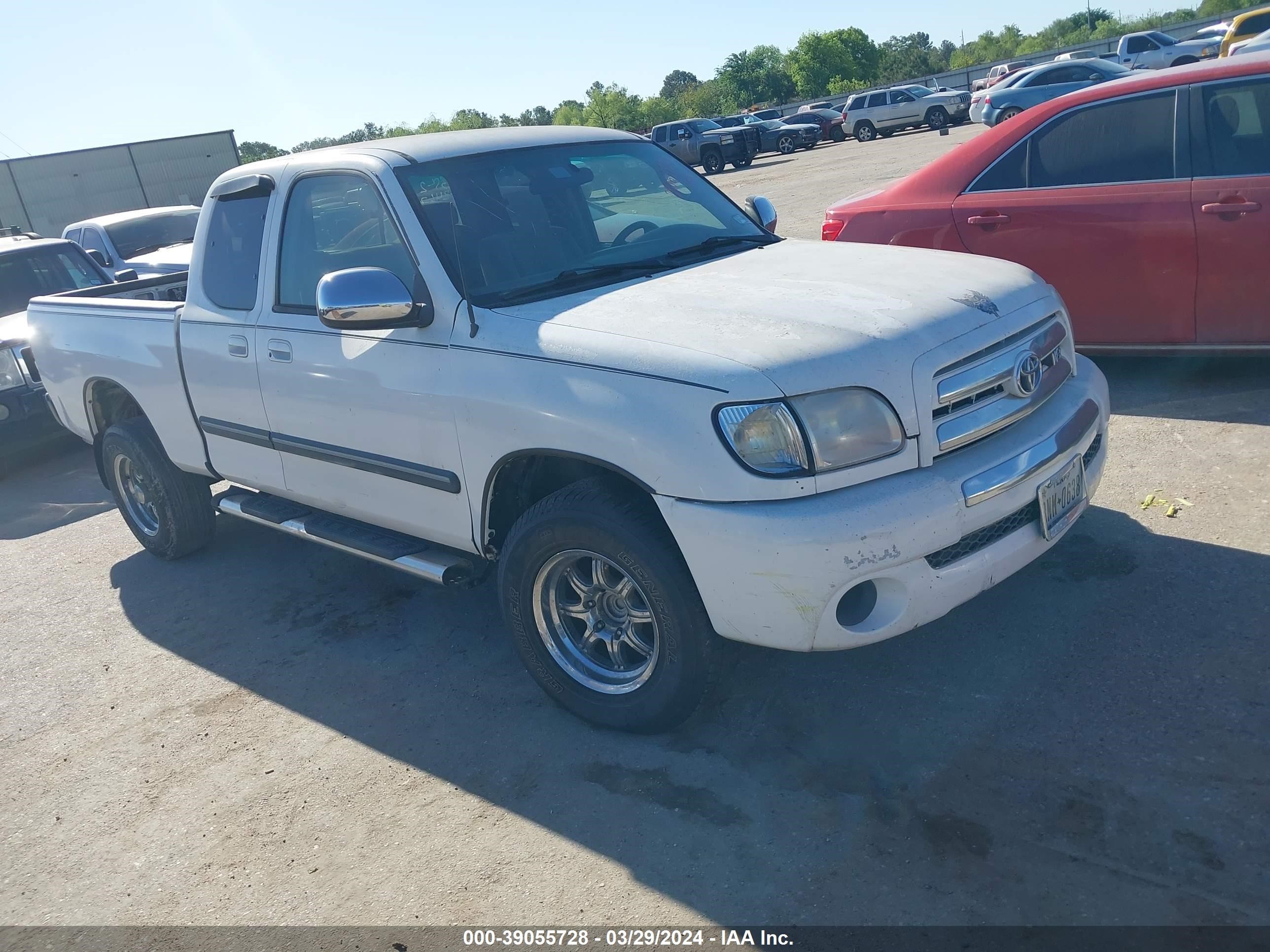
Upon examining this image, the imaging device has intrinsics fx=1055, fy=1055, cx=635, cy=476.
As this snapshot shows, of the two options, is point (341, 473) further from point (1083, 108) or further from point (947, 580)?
point (1083, 108)

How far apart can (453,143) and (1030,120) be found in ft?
11.3

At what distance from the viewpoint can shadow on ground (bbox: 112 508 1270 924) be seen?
2664 millimetres

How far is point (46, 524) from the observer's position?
6.92m

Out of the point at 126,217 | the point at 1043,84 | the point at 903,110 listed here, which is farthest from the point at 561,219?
the point at 903,110

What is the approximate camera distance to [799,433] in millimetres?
2912

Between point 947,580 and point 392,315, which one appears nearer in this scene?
point 947,580

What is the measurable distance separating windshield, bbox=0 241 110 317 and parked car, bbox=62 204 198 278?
6.61ft

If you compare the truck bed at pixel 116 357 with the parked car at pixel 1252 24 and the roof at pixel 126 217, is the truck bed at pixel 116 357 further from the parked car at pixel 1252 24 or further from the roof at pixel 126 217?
the parked car at pixel 1252 24

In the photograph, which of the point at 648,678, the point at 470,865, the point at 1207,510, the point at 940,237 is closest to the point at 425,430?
the point at 648,678

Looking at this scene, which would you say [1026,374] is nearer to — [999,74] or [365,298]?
[365,298]

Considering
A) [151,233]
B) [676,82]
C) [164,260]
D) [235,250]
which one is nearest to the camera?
[235,250]

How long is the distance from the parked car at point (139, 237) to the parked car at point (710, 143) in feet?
69.5

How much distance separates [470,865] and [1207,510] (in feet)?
11.0

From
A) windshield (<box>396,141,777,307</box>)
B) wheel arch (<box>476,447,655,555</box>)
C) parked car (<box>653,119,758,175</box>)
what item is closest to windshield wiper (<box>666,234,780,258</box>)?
windshield (<box>396,141,777,307</box>)
